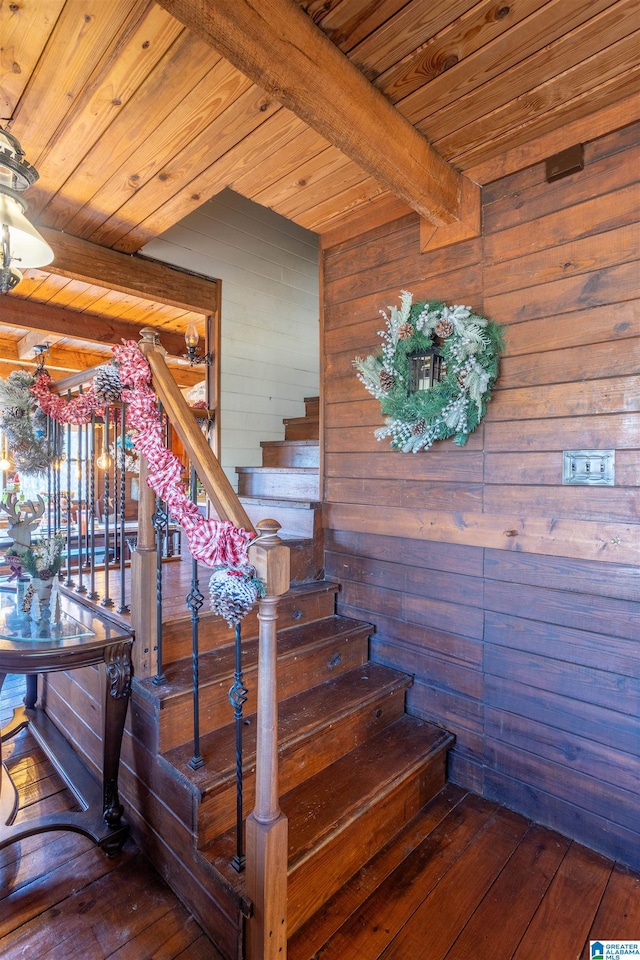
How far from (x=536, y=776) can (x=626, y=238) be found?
6.45 feet

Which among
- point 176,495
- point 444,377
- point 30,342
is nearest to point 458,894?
point 176,495

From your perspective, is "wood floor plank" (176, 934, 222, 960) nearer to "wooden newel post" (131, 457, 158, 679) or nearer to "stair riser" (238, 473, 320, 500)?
"wooden newel post" (131, 457, 158, 679)

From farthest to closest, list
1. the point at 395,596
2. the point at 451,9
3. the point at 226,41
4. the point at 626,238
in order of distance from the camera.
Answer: the point at 395,596 < the point at 626,238 < the point at 451,9 < the point at 226,41

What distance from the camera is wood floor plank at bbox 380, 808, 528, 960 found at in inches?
51.9

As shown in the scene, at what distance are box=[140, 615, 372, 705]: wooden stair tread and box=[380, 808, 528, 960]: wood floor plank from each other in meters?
0.88

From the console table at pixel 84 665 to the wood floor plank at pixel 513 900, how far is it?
46.0 inches

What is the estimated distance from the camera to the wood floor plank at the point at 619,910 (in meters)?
1.36

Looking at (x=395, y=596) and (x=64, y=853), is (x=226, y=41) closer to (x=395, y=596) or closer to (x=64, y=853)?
(x=395, y=596)

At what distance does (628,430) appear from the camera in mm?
1578

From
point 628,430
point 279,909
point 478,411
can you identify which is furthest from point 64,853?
point 628,430

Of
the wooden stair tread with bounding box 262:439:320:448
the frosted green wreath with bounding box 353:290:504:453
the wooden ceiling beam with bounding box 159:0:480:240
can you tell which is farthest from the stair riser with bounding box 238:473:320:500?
the wooden ceiling beam with bounding box 159:0:480:240

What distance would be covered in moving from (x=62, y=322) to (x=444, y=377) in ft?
10.9

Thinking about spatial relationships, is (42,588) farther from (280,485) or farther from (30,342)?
(30,342)

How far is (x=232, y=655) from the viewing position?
1.90m
